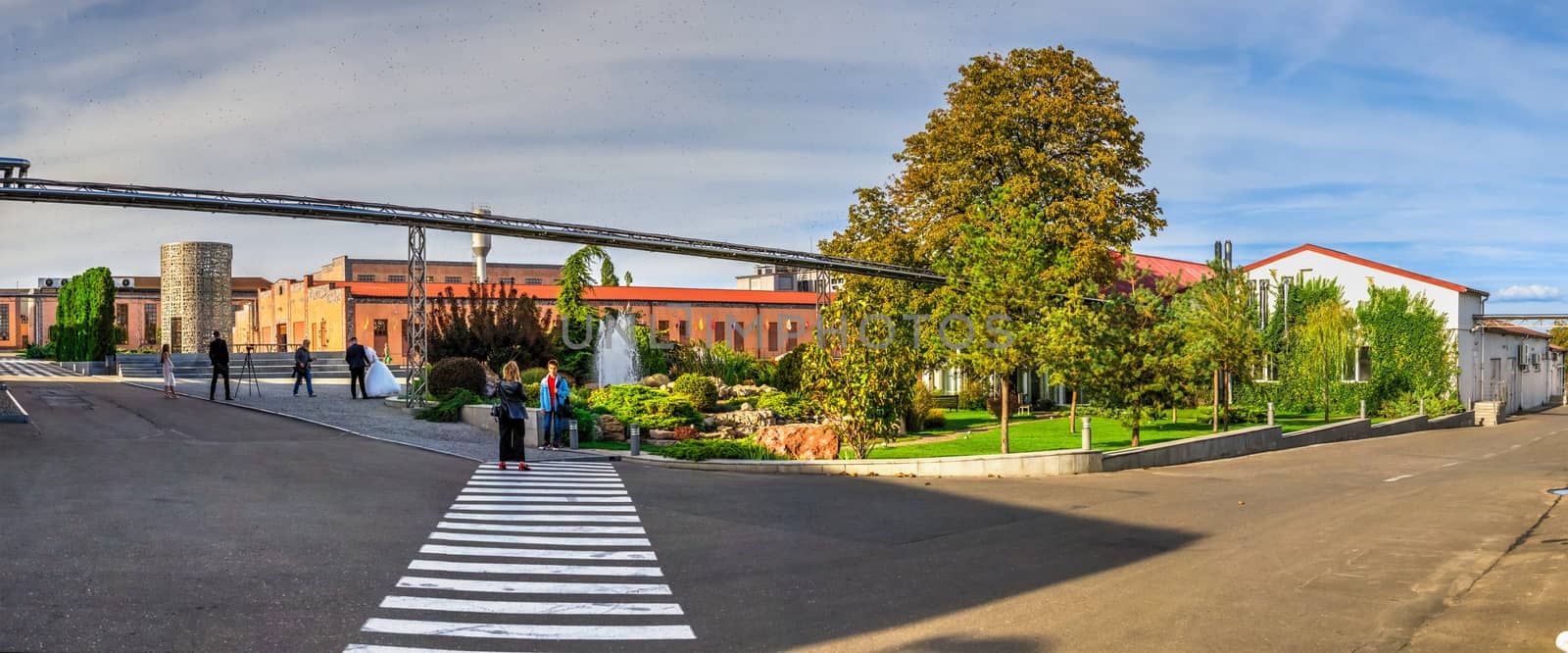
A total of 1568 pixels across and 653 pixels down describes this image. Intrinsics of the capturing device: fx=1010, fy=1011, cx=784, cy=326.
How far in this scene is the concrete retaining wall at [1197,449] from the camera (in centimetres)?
2078

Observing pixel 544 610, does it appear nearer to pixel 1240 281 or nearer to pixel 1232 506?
pixel 1232 506

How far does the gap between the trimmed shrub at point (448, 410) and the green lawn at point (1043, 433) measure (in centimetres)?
1041

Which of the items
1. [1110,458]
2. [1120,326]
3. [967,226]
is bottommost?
[1110,458]

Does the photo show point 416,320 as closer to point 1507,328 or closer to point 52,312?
point 1507,328

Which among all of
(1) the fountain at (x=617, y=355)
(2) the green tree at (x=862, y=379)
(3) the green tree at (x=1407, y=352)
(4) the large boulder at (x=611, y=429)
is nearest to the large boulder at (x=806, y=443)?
(2) the green tree at (x=862, y=379)

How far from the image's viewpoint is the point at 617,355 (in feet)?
127

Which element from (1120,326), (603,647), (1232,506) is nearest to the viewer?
(603,647)

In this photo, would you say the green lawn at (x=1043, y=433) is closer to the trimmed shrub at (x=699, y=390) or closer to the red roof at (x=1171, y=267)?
the trimmed shrub at (x=699, y=390)

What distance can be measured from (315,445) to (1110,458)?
50.3 feet

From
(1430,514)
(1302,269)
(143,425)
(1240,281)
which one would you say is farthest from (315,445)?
(1302,269)

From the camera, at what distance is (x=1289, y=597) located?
8.36 metres

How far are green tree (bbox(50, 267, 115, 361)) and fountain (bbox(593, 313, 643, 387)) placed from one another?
2465 cm

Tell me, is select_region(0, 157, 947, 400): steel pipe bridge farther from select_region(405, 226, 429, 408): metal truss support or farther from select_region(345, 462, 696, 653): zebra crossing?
select_region(345, 462, 696, 653): zebra crossing

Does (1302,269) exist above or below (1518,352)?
above
